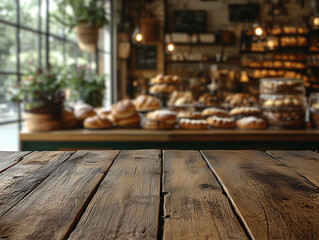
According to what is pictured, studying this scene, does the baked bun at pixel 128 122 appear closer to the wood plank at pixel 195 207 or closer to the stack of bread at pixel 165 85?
the stack of bread at pixel 165 85

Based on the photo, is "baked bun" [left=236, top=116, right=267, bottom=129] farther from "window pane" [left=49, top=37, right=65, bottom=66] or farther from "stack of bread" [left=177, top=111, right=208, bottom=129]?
"window pane" [left=49, top=37, right=65, bottom=66]

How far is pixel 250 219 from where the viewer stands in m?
0.69

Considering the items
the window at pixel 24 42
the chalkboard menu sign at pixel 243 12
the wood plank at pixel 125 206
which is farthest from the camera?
the chalkboard menu sign at pixel 243 12

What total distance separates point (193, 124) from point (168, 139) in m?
0.28

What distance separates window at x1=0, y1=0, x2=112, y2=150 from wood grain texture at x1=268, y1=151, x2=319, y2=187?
1.94m

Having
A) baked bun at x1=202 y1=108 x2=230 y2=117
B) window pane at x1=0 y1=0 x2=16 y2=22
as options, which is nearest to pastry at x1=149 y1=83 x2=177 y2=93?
baked bun at x1=202 y1=108 x2=230 y2=117

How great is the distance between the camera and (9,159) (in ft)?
4.17

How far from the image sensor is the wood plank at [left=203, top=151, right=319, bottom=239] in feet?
2.14

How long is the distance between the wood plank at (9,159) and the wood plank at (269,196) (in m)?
0.69

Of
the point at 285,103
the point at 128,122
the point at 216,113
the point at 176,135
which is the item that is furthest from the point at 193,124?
the point at 285,103

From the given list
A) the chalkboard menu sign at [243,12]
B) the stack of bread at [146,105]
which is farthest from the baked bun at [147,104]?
the chalkboard menu sign at [243,12]

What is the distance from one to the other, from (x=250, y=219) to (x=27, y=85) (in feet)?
7.27

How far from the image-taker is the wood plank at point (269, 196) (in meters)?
0.65

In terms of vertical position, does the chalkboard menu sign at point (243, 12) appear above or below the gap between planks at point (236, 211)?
above
